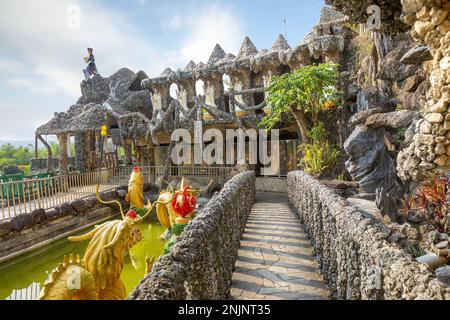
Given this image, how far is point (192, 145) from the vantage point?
17891 mm

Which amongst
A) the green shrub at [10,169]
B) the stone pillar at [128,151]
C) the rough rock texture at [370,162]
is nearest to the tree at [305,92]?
the rough rock texture at [370,162]

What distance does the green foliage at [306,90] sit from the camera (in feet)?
35.4

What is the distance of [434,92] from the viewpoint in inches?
127

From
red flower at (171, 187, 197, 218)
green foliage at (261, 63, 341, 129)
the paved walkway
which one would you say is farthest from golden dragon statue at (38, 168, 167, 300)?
green foliage at (261, 63, 341, 129)

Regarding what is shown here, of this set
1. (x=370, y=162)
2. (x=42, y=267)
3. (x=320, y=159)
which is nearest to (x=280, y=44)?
(x=320, y=159)

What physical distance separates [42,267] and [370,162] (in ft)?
33.8

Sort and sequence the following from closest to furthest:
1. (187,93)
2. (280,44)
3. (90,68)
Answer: (280,44)
(187,93)
(90,68)

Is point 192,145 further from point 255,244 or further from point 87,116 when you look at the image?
point 255,244

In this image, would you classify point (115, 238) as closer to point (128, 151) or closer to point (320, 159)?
point (320, 159)

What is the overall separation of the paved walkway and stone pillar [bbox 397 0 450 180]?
229 centimetres

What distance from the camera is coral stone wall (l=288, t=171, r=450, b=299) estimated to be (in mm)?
1626

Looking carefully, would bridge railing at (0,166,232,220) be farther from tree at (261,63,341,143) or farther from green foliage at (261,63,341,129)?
green foliage at (261,63,341,129)

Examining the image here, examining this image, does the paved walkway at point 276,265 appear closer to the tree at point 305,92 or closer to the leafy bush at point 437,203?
the leafy bush at point 437,203
